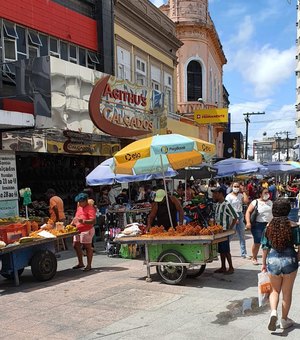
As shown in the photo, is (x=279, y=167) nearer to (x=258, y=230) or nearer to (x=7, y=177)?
Result: (x=258, y=230)

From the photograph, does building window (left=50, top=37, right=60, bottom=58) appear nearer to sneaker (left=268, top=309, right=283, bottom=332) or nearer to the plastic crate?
the plastic crate

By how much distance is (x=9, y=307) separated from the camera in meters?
6.85

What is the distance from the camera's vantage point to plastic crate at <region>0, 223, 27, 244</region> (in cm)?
809

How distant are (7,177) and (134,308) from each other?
7360mm

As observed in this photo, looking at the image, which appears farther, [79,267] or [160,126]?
[160,126]

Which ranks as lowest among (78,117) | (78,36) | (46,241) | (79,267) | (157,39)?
(79,267)

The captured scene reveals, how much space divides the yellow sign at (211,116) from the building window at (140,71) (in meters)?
8.01

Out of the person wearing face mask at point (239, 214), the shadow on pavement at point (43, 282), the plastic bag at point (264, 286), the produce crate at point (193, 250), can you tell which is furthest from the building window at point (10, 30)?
the plastic bag at point (264, 286)

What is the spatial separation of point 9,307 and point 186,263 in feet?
9.54

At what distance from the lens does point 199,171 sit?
17938 mm

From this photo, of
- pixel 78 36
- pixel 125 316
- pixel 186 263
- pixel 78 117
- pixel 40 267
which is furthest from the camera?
pixel 78 36

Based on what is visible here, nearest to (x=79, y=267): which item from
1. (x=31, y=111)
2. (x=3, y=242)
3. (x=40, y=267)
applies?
(x=40, y=267)

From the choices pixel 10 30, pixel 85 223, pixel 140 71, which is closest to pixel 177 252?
pixel 85 223

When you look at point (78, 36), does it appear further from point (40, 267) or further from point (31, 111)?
point (40, 267)
